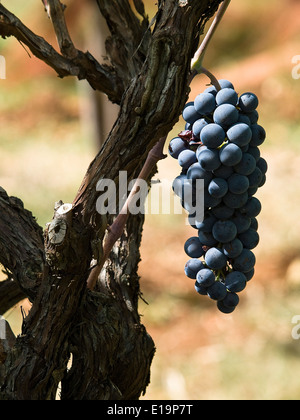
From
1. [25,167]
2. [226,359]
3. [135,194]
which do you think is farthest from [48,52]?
[25,167]

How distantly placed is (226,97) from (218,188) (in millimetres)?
154

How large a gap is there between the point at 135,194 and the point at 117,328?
0.27 meters

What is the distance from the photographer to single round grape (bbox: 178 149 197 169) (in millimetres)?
1052

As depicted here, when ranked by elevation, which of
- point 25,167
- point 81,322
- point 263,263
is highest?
point 25,167

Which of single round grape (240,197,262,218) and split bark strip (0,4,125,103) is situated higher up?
split bark strip (0,4,125,103)

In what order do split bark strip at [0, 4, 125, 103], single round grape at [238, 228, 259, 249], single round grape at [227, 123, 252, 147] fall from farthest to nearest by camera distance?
1. split bark strip at [0, 4, 125, 103]
2. single round grape at [238, 228, 259, 249]
3. single round grape at [227, 123, 252, 147]

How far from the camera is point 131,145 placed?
1.04 m

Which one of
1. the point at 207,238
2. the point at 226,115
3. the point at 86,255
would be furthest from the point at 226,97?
the point at 86,255

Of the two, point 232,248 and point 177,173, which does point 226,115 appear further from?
point 177,173

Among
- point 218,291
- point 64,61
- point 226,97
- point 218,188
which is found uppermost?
point 64,61

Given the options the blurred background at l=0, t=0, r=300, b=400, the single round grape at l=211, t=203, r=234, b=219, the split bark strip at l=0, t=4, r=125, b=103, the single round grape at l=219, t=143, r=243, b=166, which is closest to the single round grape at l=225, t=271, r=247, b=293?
the single round grape at l=211, t=203, r=234, b=219

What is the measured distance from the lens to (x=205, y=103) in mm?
1017

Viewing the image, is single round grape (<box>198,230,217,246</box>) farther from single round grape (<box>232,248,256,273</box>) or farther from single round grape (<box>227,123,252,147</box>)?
single round grape (<box>227,123,252,147</box>)

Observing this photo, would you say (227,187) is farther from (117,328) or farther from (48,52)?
(48,52)
